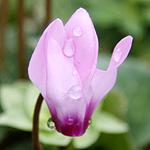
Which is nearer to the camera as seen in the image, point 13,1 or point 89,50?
point 89,50

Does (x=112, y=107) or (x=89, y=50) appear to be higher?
(x=89, y=50)

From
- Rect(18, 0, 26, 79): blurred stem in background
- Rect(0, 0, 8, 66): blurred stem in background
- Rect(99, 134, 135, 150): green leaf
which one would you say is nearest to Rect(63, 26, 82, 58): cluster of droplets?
Rect(99, 134, 135, 150): green leaf

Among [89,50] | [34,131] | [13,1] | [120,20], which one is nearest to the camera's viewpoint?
[89,50]

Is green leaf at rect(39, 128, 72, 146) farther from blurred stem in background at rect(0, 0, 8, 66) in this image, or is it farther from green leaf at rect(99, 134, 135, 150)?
blurred stem in background at rect(0, 0, 8, 66)

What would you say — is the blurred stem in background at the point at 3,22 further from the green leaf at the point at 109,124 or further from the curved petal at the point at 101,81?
the curved petal at the point at 101,81

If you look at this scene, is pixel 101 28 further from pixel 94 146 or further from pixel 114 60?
pixel 114 60

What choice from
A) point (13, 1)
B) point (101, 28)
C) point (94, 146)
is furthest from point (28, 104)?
point (13, 1)

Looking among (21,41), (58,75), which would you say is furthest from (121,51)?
(21,41)
